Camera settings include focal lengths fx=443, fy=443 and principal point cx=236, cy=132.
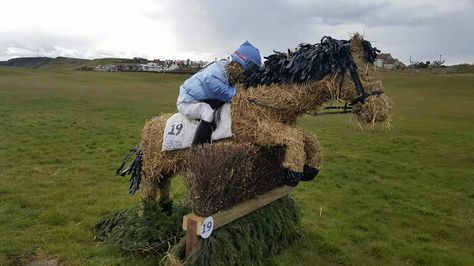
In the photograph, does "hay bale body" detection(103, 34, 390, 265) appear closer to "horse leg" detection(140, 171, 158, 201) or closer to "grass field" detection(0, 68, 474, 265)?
"horse leg" detection(140, 171, 158, 201)

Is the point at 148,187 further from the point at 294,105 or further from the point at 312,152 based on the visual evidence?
the point at 294,105

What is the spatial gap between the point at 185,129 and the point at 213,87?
1.80 ft

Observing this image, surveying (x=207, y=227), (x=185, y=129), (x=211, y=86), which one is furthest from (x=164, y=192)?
(x=211, y=86)

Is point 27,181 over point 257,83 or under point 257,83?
under

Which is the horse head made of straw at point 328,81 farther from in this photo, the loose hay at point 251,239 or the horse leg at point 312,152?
the loose hay at point 251,239

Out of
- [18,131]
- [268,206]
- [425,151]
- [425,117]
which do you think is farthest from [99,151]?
[425,117]

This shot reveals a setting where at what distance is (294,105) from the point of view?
4.16 metres

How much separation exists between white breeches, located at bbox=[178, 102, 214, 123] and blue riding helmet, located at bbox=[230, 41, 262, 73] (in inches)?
21.2

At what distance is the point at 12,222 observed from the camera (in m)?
5.75

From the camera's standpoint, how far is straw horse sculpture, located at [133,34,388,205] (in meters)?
3.98

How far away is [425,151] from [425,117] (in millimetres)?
10723

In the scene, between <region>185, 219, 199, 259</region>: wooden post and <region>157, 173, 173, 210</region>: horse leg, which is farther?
<region>157, 173, 173, 210</region>: horse leg

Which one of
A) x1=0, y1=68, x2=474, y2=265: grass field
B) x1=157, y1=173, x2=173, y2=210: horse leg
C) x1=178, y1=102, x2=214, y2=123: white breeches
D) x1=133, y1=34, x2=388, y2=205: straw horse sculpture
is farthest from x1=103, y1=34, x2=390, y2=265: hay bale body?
x1=0, y1=68, x2=474, y2=265: grass field

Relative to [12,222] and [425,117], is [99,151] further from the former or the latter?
[425,117]
